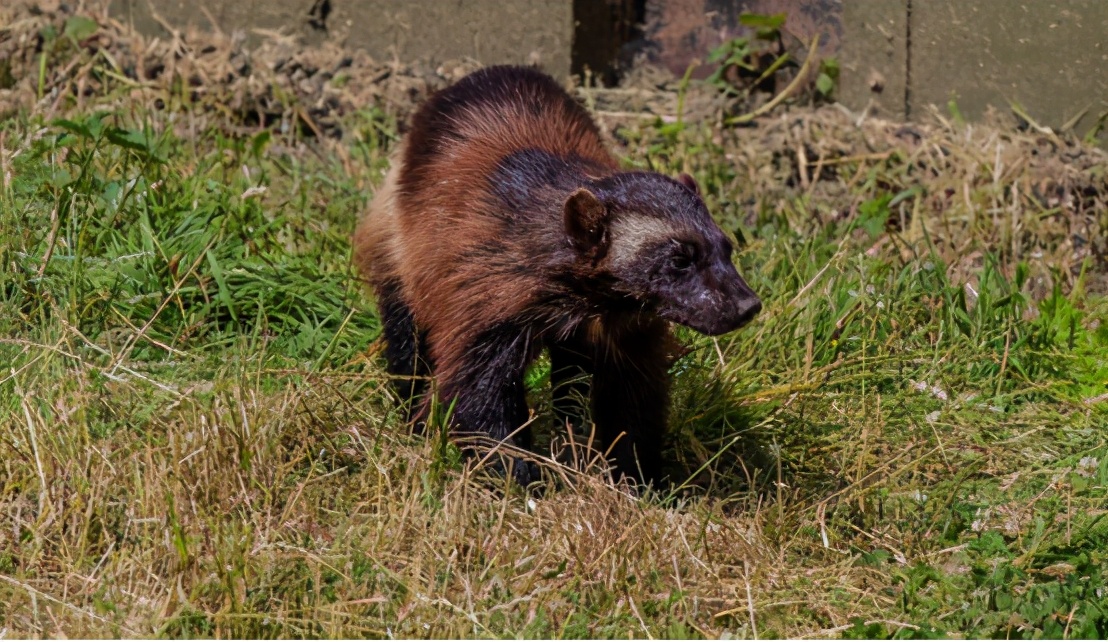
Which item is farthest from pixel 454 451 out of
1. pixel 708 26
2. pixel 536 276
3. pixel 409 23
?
pixel 708 26

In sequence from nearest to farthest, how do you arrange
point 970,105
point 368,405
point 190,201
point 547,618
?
point 547,618
point 368,405
point 190,201
point 970,105

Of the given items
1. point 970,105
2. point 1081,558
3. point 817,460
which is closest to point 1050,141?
point 970,105

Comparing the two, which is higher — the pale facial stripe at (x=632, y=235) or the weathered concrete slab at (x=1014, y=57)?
the weathered concrete slab at (x=1014, y=57)

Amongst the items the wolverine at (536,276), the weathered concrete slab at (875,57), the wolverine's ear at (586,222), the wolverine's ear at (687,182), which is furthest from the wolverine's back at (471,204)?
the weathered concrete slab at (875,57)

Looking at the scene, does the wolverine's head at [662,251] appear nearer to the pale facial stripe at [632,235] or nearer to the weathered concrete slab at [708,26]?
the pale facial stripe at [632,235]

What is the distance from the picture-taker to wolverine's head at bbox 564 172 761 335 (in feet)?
12.9

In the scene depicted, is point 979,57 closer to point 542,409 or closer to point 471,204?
point 542,409

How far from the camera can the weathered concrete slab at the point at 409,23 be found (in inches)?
283

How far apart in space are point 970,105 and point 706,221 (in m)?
3.30

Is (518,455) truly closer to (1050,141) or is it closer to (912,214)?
(912,214)

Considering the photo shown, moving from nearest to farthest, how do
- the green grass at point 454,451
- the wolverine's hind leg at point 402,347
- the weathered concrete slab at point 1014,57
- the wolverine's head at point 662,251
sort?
1. the green grass at point 454,451
2. the wolverine's head at point 662,251
3. the wolverine's hind leg at point 402,347
4. the weathered concrete slab at point 1014,57

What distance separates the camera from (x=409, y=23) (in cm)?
739

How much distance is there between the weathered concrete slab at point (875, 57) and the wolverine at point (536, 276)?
9.00 ft

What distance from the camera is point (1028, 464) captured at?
4598mm
